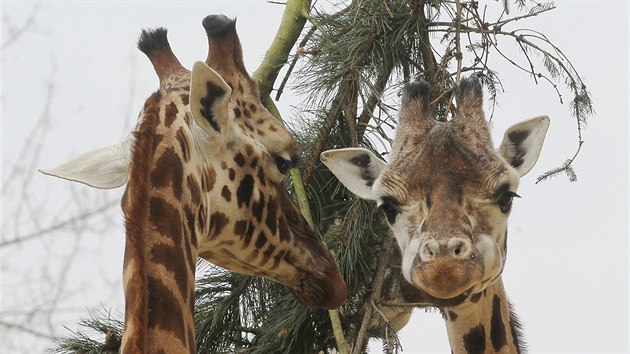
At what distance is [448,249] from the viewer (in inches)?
176

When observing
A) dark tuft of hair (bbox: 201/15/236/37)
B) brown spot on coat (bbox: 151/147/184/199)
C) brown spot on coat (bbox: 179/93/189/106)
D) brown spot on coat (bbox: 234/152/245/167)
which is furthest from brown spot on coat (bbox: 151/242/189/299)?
dark tuft of hair (bbox: 201/15/236/37)

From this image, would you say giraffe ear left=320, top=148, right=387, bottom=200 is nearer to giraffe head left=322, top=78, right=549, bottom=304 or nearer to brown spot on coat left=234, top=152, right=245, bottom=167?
giraffe head left=322, top=78, right=549, bottom=304

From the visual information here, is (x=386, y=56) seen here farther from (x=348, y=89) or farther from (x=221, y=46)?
(x=221, y=46)

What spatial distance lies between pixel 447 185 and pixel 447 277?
523 mm

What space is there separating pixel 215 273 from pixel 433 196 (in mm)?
1791

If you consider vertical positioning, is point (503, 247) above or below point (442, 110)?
below

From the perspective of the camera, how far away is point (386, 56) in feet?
19.4

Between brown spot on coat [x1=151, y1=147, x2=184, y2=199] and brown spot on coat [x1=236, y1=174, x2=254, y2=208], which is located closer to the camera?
brown spot on coat [x1=151, y1=147, x2=184, y2=199]

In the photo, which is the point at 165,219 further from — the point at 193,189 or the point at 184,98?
the point at 184,98

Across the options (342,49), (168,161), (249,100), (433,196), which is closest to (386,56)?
(342,49)

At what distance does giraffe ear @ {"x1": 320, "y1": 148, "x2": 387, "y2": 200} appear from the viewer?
538cm

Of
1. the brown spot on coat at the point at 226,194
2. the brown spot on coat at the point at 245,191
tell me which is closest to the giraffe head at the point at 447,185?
the brown spot on coat at the point at 245,191

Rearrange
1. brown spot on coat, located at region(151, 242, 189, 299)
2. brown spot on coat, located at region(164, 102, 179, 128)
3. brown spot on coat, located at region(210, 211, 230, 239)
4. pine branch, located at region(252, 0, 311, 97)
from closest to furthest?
1. brown spot on coat, located at region(151, 242, 189, 299)
2. brown spot on coat, located at region(164, 102, 179, 128)
3. brown spot on coat, located at region(210, 211, 230, 239)
4. pine branch, located at region(252, 0, 311, 97)

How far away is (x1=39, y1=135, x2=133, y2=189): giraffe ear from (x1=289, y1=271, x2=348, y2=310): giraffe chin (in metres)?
1.03
